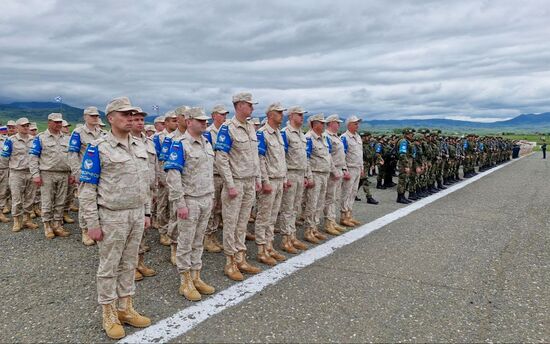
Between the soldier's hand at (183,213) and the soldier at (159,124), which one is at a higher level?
the soldier at (159,124)

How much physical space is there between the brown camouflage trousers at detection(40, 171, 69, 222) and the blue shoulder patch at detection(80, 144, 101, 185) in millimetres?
4377

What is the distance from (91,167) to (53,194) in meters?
4.58

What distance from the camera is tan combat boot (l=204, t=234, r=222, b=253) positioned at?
6500 mm

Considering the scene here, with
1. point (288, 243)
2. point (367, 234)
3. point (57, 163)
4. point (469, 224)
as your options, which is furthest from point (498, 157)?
point (57, 163)

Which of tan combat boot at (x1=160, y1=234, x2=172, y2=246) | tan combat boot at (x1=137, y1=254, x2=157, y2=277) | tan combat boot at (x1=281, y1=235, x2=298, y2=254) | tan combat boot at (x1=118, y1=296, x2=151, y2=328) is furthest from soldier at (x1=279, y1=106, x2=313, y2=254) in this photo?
tan combat boot at (x1=118, y1=296, x2=151, y2=328)

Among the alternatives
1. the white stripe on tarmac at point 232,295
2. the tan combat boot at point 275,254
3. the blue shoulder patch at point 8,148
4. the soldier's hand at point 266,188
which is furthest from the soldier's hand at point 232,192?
the blue shoulder patch at point 8,148

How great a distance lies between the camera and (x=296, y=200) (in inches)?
271

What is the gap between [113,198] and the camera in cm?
372

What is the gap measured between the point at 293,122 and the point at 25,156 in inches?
225

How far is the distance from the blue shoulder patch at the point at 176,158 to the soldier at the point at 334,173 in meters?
3.87

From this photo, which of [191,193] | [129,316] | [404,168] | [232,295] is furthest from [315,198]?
[404,168]

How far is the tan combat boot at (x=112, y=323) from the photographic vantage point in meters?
3.73

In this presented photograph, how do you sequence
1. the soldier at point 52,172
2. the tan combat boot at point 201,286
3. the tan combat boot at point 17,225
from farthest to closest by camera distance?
1. the tan combat boot at point 17,225
2. the soldier at point 52,172
3. the tan combat boot at point 201,286

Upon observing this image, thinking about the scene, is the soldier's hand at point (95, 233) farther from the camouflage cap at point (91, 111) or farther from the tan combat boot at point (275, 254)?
the camouflage cap at point (91, 111)
